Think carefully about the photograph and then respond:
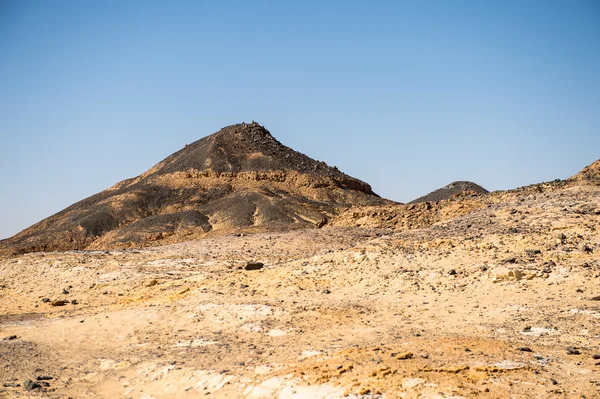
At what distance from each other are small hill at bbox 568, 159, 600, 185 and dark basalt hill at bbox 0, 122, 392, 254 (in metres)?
16.9

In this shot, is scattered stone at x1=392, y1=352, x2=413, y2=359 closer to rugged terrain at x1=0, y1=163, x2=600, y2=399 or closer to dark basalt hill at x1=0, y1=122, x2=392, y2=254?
rugged terrain at x1=0, y1=163, x2=600, y2=399

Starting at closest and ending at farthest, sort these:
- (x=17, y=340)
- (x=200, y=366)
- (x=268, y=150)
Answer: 1. (x=200, y=366)
2. (x=17, y=340)
3. (x=268, y=150)

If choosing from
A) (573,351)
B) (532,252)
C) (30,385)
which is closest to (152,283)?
(30,385)

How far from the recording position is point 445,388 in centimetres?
726

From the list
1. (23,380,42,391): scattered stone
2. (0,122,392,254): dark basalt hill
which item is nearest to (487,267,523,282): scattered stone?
(23,380,42,391): scattered stone

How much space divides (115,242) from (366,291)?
31.6 metres

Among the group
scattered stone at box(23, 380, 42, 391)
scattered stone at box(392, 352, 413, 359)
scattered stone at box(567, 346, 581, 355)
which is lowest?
scattered stone at box(567, 346, 581, 355)

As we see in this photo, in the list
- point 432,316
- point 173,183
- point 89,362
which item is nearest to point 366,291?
point 432,316

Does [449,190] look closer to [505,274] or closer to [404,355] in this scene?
[505,274]

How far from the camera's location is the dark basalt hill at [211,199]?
4438cm

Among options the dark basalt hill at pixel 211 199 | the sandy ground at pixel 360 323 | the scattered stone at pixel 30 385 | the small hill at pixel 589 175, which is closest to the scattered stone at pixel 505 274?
the sandy ground at pixel 360 323

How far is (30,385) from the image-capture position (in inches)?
392

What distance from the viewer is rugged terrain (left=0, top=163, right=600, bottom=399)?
8008 mm

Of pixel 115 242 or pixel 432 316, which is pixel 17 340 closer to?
pixel 432 316
